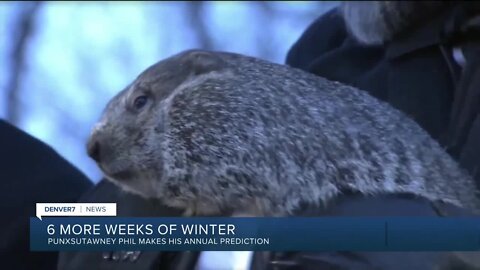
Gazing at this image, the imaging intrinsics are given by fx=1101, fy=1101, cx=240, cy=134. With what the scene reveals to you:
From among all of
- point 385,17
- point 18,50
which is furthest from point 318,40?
point 18,50

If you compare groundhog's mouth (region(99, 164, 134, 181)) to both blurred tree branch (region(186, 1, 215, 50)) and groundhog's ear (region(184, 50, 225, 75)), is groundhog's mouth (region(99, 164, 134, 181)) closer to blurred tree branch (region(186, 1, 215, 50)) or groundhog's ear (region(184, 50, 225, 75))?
groundhog's ear (region(184, 50, 225, 75))

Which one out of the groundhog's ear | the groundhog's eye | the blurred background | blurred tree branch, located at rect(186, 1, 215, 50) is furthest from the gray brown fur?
the groundhog's eye

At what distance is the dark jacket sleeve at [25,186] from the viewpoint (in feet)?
5.18

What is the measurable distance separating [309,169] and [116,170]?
0.82 ft

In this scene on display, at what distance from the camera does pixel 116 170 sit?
142cm

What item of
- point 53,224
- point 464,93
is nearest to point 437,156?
point 464,93

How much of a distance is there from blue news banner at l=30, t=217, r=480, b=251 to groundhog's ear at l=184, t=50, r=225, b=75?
0.20m

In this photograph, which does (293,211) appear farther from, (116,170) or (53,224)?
(53,224)

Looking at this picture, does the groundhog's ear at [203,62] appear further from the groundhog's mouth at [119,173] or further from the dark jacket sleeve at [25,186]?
the dark jacket sleeve at [25,186]

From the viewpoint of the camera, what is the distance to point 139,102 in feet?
4.68

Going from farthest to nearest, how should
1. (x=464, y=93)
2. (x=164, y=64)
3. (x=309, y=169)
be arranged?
(x=464, y=93) < (x=164, y=64) < (x=309, y=169)

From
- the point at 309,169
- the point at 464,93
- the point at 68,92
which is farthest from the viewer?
the point at 68,92

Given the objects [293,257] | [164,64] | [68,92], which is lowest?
[293,257]

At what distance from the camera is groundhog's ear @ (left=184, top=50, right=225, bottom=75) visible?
4.77 feet
